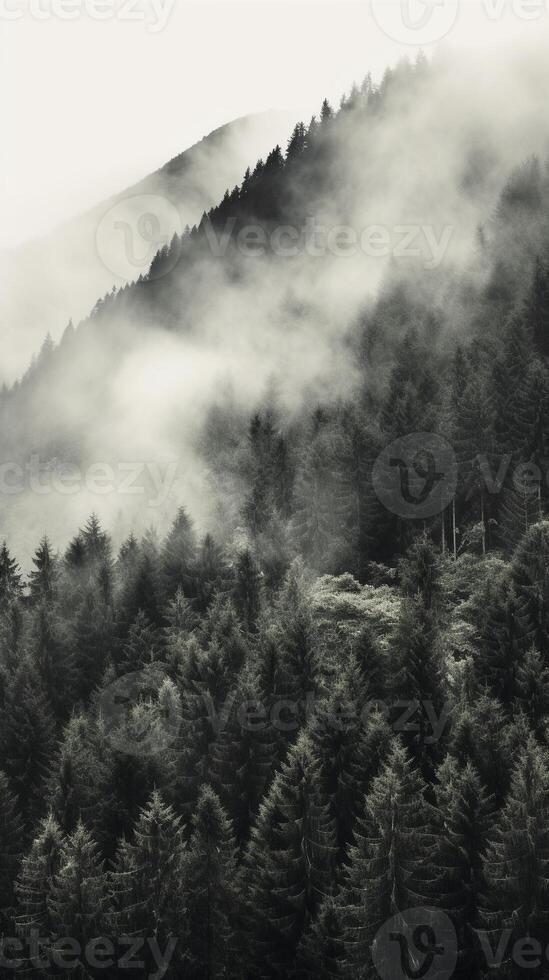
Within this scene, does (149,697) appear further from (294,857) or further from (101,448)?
(101,448)

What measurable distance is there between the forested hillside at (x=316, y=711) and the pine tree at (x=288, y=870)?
104 mm

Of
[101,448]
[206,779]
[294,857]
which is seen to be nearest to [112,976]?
[294,857]

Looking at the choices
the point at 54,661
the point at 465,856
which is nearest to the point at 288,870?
the point at 465,856

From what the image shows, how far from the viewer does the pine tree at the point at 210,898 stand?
3703 centimetres

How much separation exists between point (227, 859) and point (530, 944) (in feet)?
45.3

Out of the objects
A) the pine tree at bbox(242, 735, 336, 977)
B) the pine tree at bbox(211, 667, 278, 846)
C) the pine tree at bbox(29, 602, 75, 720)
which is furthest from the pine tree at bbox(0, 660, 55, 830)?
the pine tree at bbox(242, 735, 336, 977)

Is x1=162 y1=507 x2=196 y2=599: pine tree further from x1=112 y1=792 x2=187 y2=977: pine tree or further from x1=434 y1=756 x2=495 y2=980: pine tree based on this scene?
x1=434 y1=756 x2=495 y2=980: pine tree

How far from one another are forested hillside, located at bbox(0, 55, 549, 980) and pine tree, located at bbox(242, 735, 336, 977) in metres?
0.10

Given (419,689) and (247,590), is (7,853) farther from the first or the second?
(247,590)

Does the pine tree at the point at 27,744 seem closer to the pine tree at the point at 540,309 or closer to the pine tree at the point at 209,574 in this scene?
the pine tree at the point at 209,574

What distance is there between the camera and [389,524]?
76.8 m

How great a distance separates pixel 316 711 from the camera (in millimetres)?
46312

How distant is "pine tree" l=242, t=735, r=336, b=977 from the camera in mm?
36656

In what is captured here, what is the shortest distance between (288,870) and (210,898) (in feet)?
12.7
